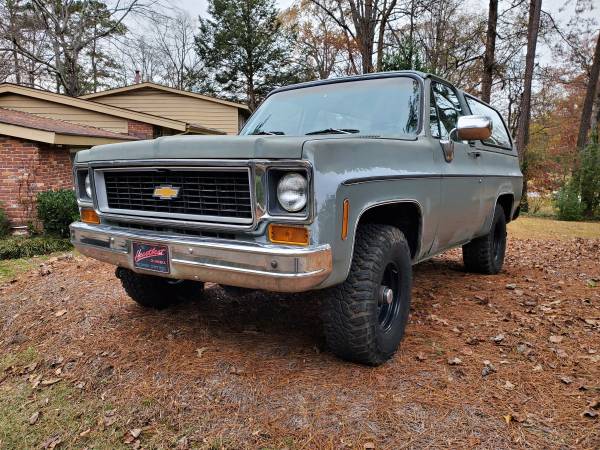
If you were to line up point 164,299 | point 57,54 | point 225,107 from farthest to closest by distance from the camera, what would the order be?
point 57,54
point 225,107
point 164,299

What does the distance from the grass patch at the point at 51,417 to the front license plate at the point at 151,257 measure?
85 cm

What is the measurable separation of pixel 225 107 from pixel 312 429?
16962mm

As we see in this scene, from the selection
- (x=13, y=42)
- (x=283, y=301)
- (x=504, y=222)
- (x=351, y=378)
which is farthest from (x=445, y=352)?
(x=13, y=42)

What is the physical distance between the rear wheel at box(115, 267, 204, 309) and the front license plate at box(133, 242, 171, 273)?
96 centimetres

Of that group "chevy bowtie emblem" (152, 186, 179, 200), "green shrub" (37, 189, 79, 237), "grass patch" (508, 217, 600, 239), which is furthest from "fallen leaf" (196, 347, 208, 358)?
"grass patch" (508, 217, 600, 239)

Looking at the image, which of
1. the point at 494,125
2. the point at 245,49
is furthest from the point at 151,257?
the point at 245,49

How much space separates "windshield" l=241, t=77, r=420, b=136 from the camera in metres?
3.43

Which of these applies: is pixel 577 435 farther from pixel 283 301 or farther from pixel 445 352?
pixel 283 301

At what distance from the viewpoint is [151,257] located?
2.64 meters

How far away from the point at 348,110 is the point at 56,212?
23.7ft

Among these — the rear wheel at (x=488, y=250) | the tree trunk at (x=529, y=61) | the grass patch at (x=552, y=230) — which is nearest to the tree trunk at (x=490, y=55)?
the tree trunk at (x=529, y=61)

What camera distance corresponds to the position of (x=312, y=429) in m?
2.30

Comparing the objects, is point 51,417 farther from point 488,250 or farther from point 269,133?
point 488,250

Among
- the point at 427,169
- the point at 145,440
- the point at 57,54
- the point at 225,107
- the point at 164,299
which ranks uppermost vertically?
the point at 57,54
